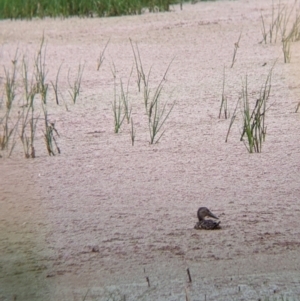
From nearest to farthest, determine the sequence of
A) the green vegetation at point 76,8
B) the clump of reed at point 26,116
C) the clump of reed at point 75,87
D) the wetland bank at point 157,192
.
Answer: the wetland bank at point 157,192
the clump of reed at point 26,116
the clump of reed at point 75,87
the green vegetation at point 76,8

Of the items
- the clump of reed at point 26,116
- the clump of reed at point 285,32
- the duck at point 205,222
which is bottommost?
the clump of reed at point 26,116

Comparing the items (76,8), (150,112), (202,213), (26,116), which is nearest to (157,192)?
(202,213)

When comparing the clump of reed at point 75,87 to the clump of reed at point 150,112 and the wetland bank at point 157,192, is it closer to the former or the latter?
the wetland bank at point 157,192

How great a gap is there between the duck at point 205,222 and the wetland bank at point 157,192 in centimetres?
3

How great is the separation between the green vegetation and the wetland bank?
305 cm

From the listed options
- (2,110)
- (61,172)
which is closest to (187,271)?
(61,172)

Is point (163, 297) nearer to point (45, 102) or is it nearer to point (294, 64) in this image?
point (45, 102)

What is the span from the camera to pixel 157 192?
4480mm

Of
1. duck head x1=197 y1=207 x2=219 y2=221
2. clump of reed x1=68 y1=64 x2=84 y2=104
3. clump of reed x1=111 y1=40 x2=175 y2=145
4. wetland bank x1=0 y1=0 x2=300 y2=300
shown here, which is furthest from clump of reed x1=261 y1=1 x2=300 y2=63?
duck head x1=197 y1=207 x2=219 y2=221

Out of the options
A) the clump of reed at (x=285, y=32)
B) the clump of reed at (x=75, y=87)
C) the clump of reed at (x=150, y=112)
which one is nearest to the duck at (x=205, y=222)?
the clump of reed at (x=150, y=112)

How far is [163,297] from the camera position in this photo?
322 cm

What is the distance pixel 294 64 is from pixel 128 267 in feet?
13.6

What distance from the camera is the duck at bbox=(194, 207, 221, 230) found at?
3.86m

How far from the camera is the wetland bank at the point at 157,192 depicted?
134 inches
